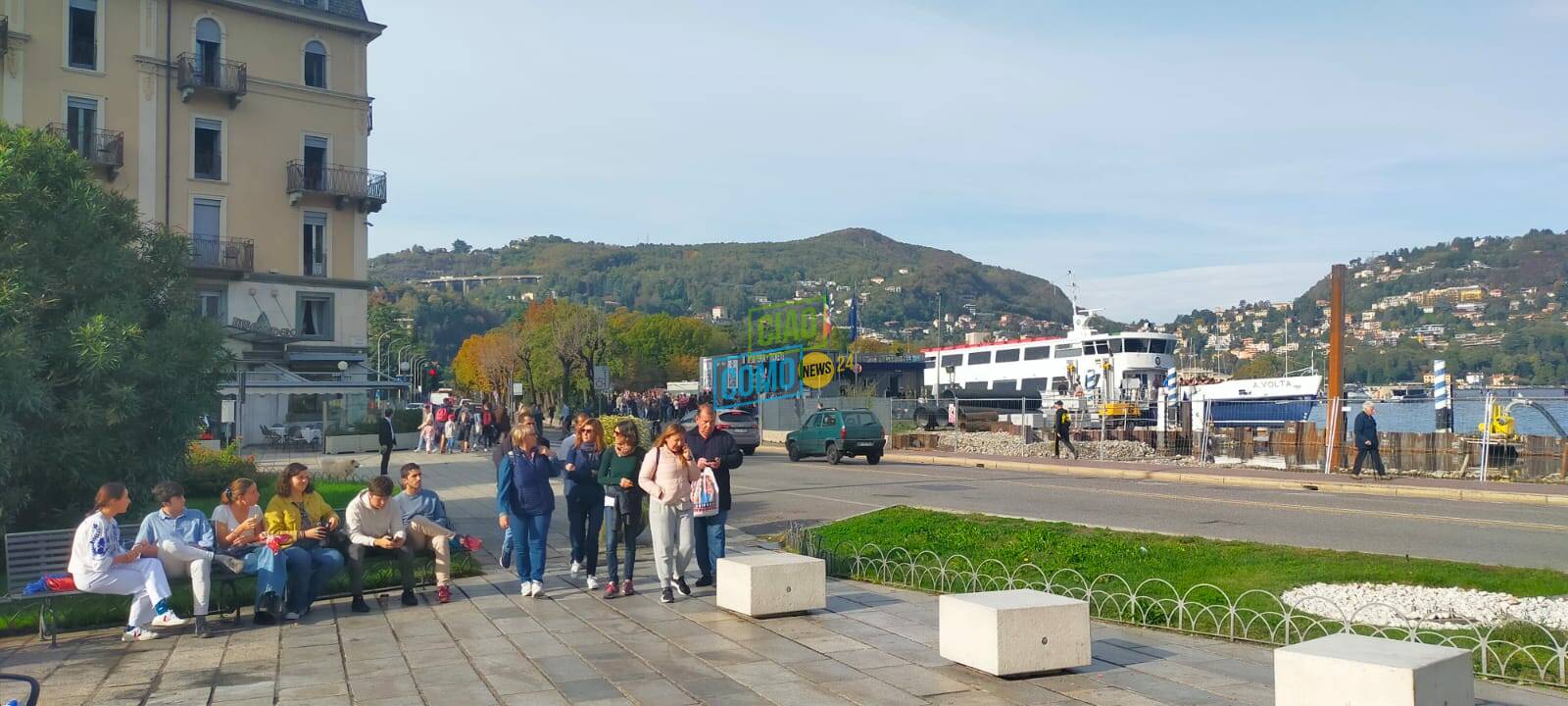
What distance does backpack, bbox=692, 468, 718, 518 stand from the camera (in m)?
10.9

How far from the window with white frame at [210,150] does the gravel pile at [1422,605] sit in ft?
138

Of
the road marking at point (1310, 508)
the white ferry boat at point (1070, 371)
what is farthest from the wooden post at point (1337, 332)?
the white ferry boat at point (1070, 371)

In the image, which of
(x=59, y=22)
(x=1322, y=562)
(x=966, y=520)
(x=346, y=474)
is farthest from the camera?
(x=59, y=22)

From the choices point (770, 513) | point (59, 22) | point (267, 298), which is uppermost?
point (59, 22)

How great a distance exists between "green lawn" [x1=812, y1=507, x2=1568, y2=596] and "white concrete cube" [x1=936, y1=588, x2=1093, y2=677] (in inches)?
132

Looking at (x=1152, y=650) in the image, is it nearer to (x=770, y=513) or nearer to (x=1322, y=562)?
(x=1322, y=562)

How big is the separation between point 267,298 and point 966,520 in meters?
36.0

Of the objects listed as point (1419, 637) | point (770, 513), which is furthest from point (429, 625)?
point (770, 513)

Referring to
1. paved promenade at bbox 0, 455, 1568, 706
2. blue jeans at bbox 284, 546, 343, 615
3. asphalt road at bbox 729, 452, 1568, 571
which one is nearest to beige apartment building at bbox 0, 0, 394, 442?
asphalt road at bbox 729, 452, 1568, 571

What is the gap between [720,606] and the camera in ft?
32.8

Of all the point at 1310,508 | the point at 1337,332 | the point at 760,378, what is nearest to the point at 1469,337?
the point at 760,378

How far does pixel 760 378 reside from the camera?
2265 inches

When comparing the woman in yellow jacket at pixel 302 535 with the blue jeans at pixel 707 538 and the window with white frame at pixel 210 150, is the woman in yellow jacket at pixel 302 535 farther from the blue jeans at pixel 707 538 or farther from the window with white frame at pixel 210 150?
the window with white frame at pixel 210 150

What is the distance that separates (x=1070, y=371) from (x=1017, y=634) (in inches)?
2326
